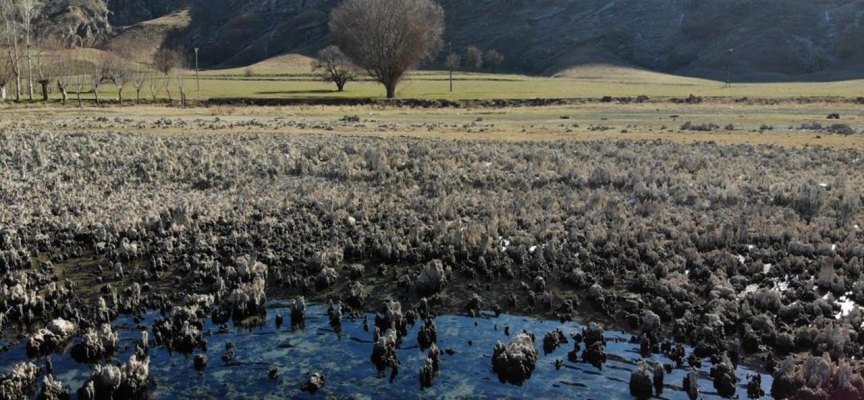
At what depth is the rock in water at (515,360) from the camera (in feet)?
40.0

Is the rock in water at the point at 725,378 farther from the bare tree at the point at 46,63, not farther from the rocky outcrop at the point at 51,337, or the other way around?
the bare tree at the point at 46,63

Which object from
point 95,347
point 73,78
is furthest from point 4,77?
point 95,347

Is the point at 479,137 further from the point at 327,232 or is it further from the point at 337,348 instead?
the point at 337,348

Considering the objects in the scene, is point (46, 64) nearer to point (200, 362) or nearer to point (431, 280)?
point (431, 280)

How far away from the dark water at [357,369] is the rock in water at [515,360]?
0.51ft

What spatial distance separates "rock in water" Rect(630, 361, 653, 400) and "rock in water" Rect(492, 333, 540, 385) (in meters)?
1.72

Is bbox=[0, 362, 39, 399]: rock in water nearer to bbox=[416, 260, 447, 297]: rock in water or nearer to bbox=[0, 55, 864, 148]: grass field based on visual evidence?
bbox=[416, 260, 447, 297]: rock in water

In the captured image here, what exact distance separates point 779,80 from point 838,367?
176828mm

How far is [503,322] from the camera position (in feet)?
48.5

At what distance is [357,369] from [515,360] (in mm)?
2773

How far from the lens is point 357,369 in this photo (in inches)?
496

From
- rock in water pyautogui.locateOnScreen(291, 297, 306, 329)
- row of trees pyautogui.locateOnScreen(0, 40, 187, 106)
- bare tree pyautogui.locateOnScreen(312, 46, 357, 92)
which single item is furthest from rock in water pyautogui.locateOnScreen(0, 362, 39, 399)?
bare tree pyautogui.locateOnScreen(312, 46, 357, 92)

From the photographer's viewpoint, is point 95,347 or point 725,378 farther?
point 95,347

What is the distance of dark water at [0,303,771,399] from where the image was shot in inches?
461
